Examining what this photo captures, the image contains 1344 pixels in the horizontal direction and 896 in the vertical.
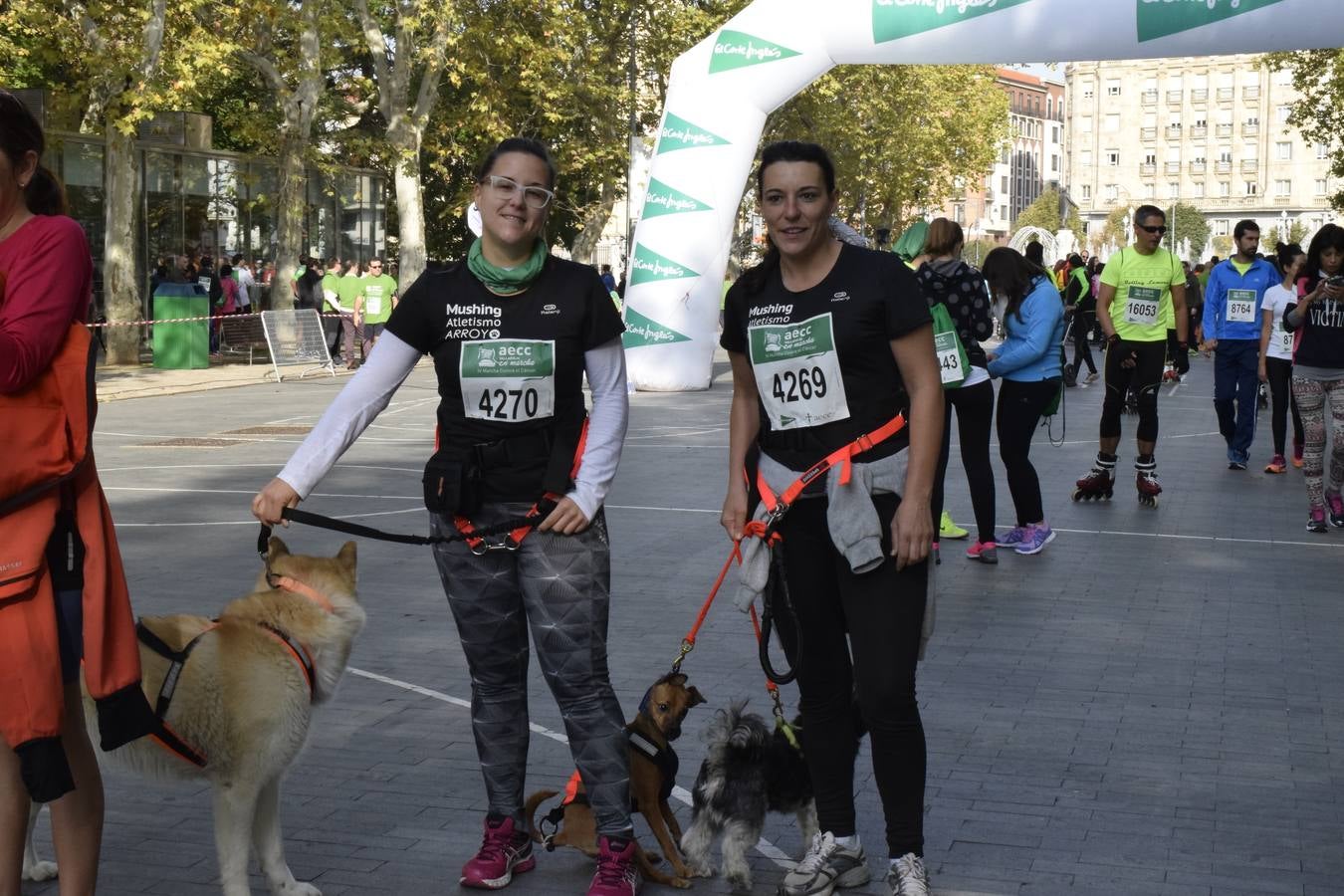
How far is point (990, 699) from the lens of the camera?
6.75 meters

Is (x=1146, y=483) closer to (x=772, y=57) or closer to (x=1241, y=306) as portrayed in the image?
(x=1241, y=306)

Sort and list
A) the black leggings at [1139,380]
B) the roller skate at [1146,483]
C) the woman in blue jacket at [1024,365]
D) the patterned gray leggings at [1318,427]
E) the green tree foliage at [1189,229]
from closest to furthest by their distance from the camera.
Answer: the woman in blue jacket at [1024,365] → the patterned gray leggings at [1318,427] → the black leggings at [1139,380] → the roller skate at [1146,483] → the green tree foliage at [1189,229]

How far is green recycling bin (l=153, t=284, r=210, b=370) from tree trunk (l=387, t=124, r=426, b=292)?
652 cm

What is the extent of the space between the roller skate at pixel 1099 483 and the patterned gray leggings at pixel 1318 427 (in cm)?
150

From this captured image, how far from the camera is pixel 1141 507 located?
40.4 ft

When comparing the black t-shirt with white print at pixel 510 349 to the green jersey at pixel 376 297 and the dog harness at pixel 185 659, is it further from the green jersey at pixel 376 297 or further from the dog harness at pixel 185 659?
the green jersey at pixel 376 297

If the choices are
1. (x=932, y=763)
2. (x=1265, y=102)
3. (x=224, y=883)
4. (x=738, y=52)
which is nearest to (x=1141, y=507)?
(x=932, y=763)

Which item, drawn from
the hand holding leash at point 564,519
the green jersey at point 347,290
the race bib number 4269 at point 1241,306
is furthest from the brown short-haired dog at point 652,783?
the green jersey at point 347,290

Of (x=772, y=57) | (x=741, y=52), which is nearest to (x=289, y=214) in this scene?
(x=741, y=52)

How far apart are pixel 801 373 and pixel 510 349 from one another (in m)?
0.74

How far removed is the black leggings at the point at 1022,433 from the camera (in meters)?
10.2

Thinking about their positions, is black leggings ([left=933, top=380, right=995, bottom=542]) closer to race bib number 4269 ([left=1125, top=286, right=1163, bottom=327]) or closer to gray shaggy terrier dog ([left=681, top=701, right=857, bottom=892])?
race bib number 4269 ([left=1125, top=286, right=1163, bottom=327])

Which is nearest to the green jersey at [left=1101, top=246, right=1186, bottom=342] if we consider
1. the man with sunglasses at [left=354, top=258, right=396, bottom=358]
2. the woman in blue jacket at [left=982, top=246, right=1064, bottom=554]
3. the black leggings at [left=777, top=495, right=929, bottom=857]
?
the woman in blue jacket at [left=982, top=246, right=1064, bottom=554]

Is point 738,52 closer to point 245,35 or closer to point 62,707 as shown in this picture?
point 245,35
